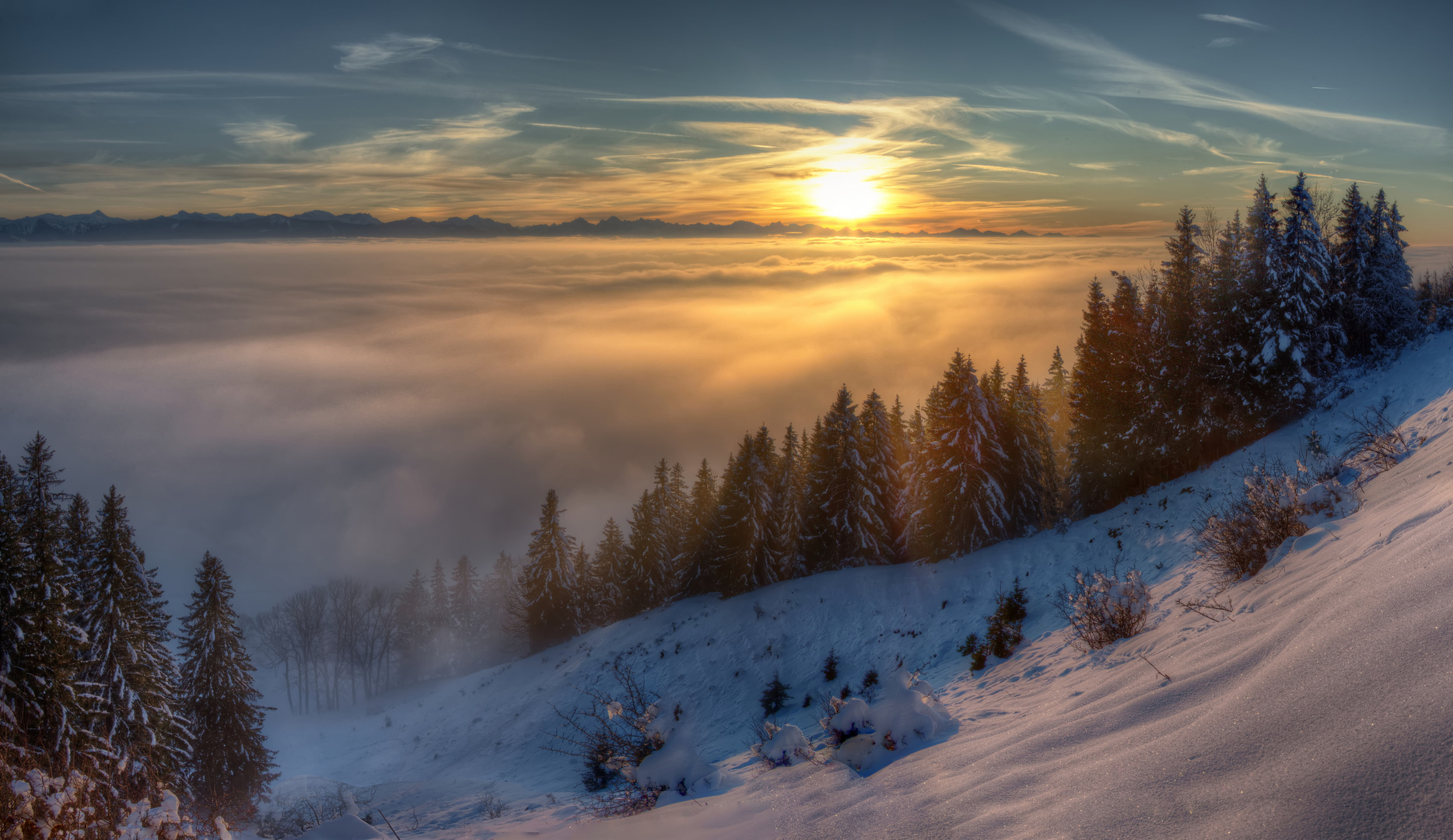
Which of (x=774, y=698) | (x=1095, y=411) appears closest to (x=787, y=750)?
(x=774, y=698)

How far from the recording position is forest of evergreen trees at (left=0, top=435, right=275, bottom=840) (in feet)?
57.3

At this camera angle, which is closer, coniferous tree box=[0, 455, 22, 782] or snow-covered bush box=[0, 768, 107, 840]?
snow-covered bush box=[0, 768, 107, 840]

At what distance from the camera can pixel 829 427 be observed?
3641 centimetres

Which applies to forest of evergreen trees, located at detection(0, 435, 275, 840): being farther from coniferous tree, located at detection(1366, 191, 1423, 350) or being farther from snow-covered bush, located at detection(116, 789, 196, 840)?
coniferous tree, located at detection(1366, 191, 1423, 350)

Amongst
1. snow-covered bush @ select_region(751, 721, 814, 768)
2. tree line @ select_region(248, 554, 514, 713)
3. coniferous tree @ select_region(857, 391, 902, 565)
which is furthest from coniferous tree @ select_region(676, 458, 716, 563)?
tree line @ select_region(248, 554, 514, 713)

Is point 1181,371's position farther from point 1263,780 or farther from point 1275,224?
point 1263,780

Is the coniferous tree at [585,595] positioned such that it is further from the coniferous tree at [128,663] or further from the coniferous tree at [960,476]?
the coniferous tree at [960,476]

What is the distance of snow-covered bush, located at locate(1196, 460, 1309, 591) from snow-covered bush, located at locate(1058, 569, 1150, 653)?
953 millimetres

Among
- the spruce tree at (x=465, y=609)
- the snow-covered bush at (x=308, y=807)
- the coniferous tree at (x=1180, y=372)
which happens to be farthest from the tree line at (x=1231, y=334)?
the spruce tree at (x=465, y=609)

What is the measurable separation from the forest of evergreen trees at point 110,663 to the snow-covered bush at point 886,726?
12929 millimetres

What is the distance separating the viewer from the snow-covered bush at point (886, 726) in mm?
7000

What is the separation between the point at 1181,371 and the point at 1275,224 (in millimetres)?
7335

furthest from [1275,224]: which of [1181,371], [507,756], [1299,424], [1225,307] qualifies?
[507,756]

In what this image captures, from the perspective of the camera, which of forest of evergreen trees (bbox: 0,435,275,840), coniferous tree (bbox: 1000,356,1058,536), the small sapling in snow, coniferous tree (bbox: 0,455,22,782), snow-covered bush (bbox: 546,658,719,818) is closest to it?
snow-covered bush (bbox: 546,658,719,818)
